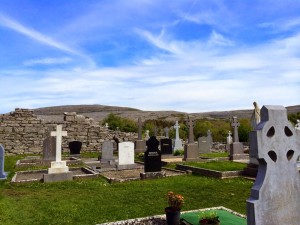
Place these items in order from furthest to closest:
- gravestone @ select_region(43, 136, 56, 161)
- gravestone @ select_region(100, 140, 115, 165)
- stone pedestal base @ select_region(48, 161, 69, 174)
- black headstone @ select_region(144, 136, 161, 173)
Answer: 1. gravestone @ select_region(43, 136, 56, 161)
2. gravestone @ select_region(100, 140, 115, 165)
3. black headstone @ select_region(144, 136, 161, 173)
4. stone pedestal base @ select_region(48, 161, 69, 174)

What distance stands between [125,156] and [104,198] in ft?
19.4

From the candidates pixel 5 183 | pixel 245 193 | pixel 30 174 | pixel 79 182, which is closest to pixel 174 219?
pixel 245 193

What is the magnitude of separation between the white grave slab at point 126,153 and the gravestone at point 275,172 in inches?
413

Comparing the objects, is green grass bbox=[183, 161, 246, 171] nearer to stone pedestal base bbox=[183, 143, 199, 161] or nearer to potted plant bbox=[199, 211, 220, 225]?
stone pedestal base bbox=[183, 143, 199, 161]

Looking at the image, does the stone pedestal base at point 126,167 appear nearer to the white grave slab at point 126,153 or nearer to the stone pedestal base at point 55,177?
the white grave slab at point 126,153

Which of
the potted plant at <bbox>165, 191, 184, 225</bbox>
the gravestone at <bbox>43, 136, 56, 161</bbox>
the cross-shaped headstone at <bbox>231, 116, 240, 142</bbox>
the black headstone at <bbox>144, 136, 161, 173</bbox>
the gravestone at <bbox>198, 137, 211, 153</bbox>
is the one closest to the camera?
the potted plant at <bbox>165, 191, 184, 225</bbox>

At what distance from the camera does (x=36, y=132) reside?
84.7 ft

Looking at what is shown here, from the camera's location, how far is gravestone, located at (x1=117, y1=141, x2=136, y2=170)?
46.8ft

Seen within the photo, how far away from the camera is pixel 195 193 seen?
881cm

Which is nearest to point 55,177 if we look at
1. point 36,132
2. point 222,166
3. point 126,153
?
Result: point 126,153

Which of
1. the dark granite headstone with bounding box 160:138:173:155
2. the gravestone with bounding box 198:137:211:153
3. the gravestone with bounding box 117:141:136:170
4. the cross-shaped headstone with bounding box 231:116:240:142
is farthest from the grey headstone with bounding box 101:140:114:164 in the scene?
the gravestone with bounding box 198:137:211:153

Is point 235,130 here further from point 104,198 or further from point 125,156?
point 104,198

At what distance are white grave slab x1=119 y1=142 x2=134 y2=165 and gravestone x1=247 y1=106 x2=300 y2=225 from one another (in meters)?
10.5

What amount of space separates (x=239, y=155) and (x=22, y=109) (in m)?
18.9
